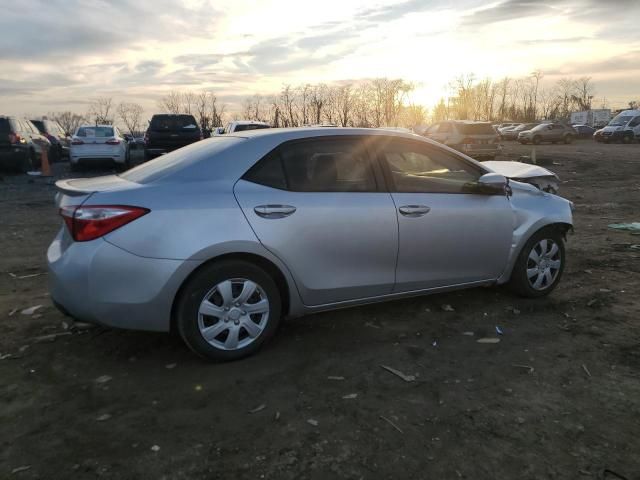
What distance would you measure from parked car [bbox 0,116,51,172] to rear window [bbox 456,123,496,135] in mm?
15407

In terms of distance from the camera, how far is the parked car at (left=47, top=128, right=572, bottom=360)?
3.27 metres

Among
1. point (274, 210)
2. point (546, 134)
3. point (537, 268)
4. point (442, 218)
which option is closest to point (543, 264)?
point (537, 268)

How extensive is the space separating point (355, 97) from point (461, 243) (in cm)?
5255

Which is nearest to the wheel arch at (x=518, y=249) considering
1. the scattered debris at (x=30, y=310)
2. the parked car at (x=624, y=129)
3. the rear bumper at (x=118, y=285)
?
the rear bumper at (x=118, y=285)

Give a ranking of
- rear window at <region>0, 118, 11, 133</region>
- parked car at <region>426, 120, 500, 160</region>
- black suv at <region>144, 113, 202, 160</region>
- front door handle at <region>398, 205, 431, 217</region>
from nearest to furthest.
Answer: front door handle at <region>398, 205, 431, 217</region>
rear window at <region>0, 118, 11, 133</region>
black suv at <region>144, 113, 202, 160</region>
parked car at <region>426, 120, 500, 160</region>

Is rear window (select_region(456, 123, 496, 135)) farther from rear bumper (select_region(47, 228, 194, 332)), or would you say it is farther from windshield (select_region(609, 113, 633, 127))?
windshield (select_region(609, 113, 633, 127))

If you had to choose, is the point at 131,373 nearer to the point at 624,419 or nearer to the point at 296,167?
the point at 296,167

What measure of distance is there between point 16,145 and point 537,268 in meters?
16.7

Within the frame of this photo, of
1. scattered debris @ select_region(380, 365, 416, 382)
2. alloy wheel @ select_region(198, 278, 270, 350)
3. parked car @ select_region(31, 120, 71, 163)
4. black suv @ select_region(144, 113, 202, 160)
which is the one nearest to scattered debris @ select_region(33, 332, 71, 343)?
alloy wheel @ select_region(198, 278, 270, 350)

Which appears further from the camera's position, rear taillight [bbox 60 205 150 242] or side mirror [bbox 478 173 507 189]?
side mirror [bbox 478 173 507 189]

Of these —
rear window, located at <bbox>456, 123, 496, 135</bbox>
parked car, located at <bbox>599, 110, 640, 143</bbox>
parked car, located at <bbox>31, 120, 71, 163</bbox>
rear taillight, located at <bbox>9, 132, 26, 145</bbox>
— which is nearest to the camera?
rear taillight, located at <bbox>9, 132, 26, 145</bbox>

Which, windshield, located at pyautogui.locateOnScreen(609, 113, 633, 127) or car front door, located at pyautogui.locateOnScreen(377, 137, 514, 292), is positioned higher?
windshield, located at pyautogui.locateOnScreen(609, 113, 633, 127)

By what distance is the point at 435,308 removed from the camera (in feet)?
15.3

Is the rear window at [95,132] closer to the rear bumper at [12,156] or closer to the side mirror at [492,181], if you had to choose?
the rear bumper at [12,156]
